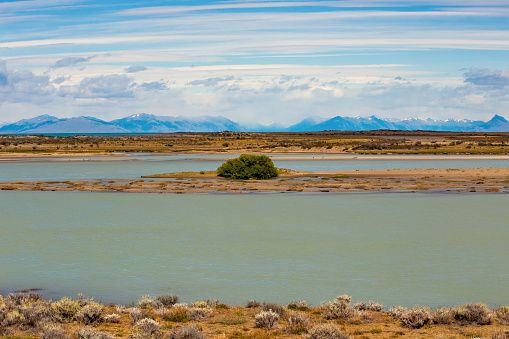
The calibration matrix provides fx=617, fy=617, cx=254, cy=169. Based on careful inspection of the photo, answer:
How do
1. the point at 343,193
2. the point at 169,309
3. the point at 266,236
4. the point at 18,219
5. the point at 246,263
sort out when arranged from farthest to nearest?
the point at 343,193 → the point at 18,219 → the point at 266,236 → the point at 246,263 → the point at 169,309

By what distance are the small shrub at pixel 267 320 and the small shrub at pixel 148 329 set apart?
7.18 ft

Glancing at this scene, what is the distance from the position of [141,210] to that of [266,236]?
12.4m

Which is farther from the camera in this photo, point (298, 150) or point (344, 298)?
point (298, 150)

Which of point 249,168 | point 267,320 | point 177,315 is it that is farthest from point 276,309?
point 249,168

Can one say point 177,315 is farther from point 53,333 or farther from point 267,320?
Result: point 53,333

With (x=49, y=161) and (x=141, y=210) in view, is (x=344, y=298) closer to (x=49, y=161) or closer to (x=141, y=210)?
(x=141, y=210)

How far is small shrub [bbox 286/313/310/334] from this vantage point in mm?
12688

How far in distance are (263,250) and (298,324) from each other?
10.8 metres

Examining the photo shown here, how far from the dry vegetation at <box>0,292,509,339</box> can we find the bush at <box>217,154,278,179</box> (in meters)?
43.5

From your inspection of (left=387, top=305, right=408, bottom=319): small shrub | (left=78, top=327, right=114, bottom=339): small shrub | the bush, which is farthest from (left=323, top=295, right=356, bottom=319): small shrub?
the bush

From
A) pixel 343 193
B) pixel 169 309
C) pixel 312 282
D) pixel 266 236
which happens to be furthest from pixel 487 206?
pixel 169 309

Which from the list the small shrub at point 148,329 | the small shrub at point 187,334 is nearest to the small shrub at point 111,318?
the small shrub at point 148,329

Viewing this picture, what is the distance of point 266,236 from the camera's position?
2744cm

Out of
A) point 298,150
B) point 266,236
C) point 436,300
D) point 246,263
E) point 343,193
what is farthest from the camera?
point 298,150
